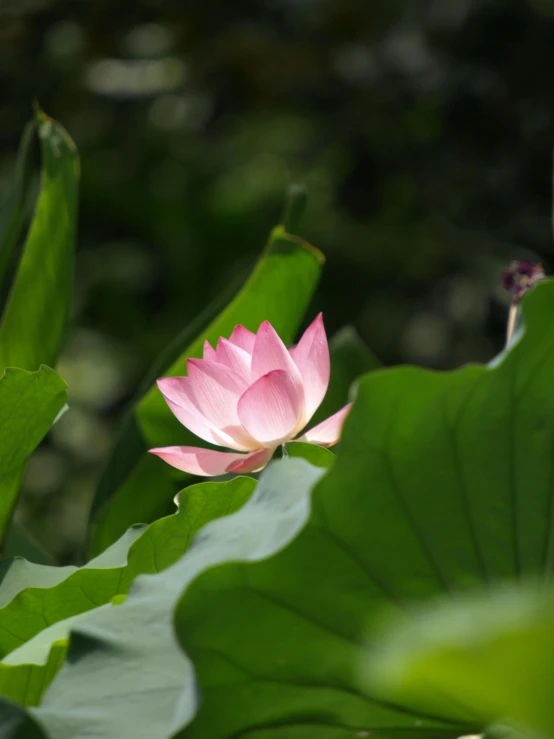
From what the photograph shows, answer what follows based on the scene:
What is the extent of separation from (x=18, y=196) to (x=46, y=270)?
0.08m

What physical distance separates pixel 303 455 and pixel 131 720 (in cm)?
19

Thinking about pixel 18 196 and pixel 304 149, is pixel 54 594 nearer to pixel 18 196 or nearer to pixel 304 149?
pixel 18 196

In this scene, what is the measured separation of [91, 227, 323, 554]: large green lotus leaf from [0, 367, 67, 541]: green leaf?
0.15 meters

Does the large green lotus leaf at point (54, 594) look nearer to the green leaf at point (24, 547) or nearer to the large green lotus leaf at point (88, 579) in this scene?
the large green lotus leaf at point (88, 579)

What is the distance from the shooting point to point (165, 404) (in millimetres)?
682

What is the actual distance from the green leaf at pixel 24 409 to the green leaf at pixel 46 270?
24 cm

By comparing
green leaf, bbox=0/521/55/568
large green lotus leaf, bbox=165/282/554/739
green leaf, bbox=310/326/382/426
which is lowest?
green leaf, bbox=0/521/55/568

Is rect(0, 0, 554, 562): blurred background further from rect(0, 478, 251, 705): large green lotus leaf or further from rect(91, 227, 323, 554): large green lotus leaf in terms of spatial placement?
rect(0, 478, 251, 705): large green lotus leaf

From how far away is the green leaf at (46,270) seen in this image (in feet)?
2.51

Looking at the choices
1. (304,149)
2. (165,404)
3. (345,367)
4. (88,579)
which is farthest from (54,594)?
(304,149)

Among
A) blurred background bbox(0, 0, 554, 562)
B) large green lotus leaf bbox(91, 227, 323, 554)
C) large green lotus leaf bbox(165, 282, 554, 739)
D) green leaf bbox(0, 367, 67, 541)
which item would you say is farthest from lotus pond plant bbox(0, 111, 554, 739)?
blurred background bbox(0, 0, 554, 562)

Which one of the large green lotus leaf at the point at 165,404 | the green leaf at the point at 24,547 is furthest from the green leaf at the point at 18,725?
the green leaf at the point at 24,547

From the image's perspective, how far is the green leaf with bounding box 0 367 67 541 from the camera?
1.66 feet

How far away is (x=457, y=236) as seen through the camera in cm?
214
